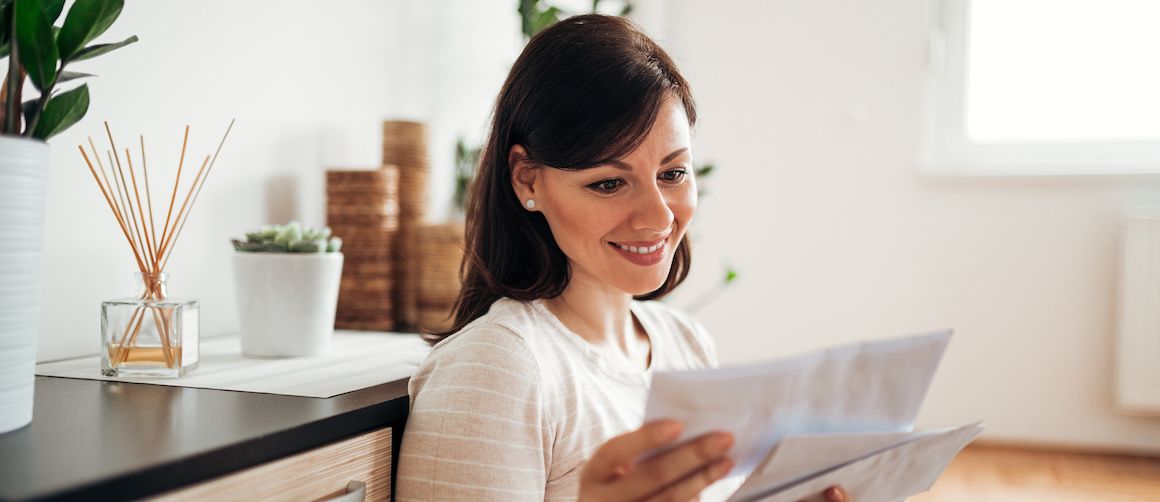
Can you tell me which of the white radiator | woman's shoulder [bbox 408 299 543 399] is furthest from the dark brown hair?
the white radiator

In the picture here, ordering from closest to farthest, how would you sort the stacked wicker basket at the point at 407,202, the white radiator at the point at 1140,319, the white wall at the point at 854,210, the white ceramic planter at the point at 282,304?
the white ceramic planter at the point at 282,304, the stacked wicker basket at the point at 407,202, the white wall at the point at 854,210, the white radiator at the point at 1140,319

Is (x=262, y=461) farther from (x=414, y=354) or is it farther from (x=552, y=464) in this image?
(x=414, y=354)

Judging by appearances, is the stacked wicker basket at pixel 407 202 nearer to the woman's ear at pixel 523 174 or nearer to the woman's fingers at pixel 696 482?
the woman's ear at pixel 523 174

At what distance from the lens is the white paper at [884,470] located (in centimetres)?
80

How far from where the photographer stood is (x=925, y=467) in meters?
0.87

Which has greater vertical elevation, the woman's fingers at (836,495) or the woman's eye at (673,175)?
the woman's eye at (673,175)

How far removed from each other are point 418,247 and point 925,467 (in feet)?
3.98

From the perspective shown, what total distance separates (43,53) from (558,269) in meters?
0.60

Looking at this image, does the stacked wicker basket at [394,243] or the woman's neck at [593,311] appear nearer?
the woman's neck at [593,311]

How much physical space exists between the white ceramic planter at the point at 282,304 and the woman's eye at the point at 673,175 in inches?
22.1

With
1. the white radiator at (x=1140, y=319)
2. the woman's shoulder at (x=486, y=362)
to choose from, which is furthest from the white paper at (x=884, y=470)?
the white radiator at (x=1140, y=319)

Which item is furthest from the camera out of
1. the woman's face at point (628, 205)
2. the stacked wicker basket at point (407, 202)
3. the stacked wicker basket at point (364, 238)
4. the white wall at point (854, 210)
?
the white wall at point (854, 210)

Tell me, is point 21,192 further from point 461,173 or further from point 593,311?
point 461,173

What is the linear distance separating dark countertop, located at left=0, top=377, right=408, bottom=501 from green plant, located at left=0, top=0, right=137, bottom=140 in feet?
0.85
